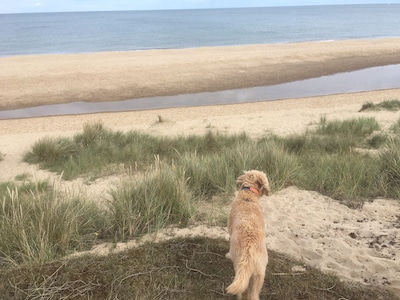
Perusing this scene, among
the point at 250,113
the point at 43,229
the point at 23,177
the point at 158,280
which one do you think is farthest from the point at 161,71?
the point at 158,280

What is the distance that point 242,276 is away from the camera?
2.87m

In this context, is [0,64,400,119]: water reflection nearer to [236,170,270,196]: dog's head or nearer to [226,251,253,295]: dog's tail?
[236,170,270,196]: dog's head

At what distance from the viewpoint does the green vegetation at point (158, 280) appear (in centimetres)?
349

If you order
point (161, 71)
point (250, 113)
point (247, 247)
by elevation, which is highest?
point (161, 71)

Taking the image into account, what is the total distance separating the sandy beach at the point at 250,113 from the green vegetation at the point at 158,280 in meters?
0.32

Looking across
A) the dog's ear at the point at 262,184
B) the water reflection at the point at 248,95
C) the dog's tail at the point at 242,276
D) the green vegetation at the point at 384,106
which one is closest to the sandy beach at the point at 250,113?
the green vegetation at the point at 384,106

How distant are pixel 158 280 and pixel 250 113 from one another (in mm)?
13090

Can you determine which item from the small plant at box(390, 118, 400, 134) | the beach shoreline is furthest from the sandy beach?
the small plant at box(390, 118, 400, 134)

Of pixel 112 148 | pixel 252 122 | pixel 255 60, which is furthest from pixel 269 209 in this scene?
pixel 255 60

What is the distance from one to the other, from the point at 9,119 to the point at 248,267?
16.6m

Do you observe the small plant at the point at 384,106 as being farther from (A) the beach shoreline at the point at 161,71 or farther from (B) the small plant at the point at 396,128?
(A) the beach shoreline at the point at 161,71

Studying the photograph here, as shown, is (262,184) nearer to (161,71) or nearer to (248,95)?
(248,95)

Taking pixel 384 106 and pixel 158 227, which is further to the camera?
pixel 384 106

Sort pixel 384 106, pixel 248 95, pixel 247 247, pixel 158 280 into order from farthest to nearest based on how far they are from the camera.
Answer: pixel 248 95 < pixel 384 106 < pixel 158 280 < pixel 247 247
